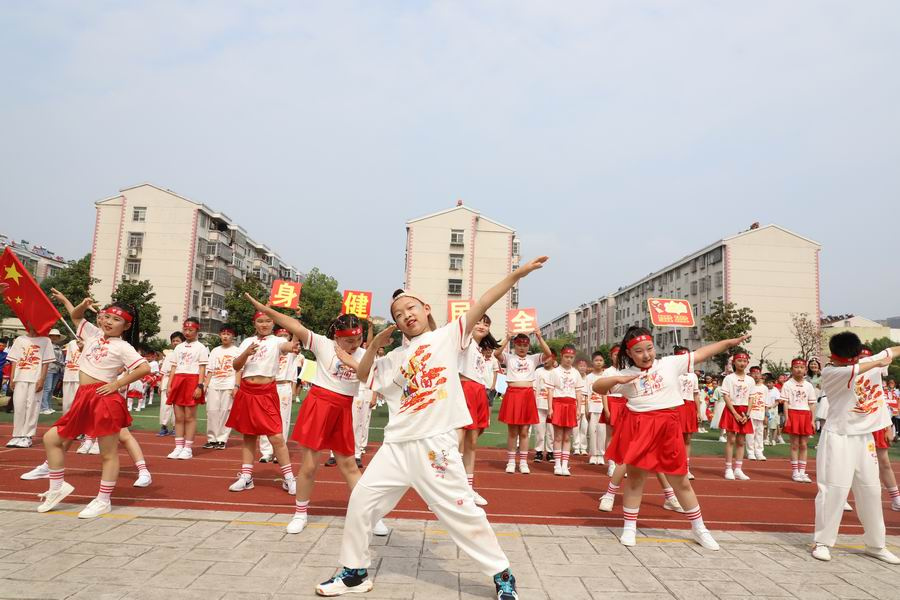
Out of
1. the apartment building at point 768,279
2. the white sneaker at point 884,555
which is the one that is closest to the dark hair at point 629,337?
the white sneaker at point 884,555

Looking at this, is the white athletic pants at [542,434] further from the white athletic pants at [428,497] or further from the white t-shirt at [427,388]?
the white athletic pants at [428,497]

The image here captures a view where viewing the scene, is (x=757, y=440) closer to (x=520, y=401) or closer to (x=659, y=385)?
(x=520, y=401)

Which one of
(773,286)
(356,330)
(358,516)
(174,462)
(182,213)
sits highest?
(182,213)

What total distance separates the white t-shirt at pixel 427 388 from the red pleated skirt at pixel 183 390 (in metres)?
6.34

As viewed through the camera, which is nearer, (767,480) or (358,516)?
(358,516)

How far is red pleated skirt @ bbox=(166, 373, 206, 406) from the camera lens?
902cm

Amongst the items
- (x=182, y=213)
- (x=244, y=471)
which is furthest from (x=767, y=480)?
(x=182, y=213)

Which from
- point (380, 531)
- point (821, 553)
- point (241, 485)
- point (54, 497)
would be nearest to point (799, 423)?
point (821, 553)

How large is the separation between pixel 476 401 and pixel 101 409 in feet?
13.0

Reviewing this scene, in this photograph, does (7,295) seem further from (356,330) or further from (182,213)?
(182,213)

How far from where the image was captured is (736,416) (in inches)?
353

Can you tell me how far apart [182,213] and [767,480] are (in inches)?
1937

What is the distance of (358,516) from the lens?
3594 millimetres

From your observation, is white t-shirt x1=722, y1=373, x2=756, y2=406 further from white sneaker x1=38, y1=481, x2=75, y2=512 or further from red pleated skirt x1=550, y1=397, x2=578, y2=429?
white sneaker x1=38, y1=481, x2=75, y2=512
